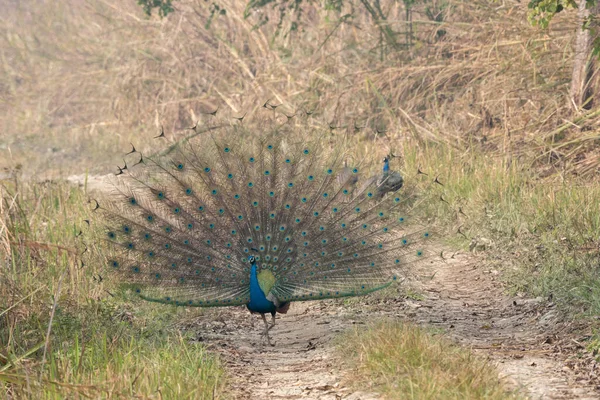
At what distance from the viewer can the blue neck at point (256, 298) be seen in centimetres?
600

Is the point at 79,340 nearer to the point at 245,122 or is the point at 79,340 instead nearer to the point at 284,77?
the point at 245,122

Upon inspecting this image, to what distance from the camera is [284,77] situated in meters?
14.7

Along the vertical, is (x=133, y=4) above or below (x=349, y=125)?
above

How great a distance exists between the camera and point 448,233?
875 cm

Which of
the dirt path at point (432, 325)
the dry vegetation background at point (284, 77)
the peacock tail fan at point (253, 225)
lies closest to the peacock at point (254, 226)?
the peacock tail fan at point (253, 225)

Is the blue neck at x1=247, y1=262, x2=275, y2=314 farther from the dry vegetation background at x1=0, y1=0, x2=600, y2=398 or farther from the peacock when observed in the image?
the dry vegetation background at x1=0, y1=0, x2=600, y2=398

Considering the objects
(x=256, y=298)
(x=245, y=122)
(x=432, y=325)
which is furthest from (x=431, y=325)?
(x=245, y=122)

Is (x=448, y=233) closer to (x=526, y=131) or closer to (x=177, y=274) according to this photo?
(x=526, y=131)

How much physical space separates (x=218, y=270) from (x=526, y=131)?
5606 millimetres

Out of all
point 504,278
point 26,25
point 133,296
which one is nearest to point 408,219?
point 504,278

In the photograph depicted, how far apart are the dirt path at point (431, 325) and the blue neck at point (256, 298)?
0.29 m

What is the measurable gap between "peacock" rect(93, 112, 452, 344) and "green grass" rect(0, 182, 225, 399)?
374 mm

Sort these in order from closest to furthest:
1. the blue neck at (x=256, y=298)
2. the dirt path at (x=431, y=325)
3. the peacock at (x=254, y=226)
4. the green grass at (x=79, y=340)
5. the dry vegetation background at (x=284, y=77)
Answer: the green grass at (x=79, y=340) < the dirt path at (x=431, y=325) < the blue neck at (x=256, y=298) < the peacock at (x=254, y=226) < the dry vegetation background at (x=284, y=77)

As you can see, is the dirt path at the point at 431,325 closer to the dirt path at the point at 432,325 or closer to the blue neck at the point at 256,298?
the dirt path at the point at 432,325
